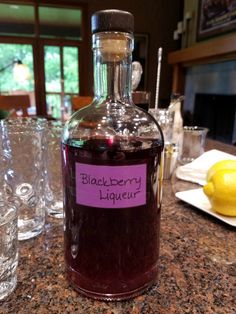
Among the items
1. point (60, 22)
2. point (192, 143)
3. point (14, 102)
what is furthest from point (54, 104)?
point (192, 143)

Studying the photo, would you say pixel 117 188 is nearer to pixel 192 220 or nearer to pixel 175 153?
pixel 192 220

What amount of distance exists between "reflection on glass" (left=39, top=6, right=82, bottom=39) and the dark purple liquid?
4127mm

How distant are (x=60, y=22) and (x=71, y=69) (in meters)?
0.67

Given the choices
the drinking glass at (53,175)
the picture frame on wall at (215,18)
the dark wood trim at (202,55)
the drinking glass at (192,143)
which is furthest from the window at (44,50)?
the drinking glass at (53,175)

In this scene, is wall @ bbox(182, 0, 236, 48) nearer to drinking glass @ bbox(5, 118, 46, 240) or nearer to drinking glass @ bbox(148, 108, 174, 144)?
drinking glass @ bbox(148, 108, 174, 144)

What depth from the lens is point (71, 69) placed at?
4.11 m

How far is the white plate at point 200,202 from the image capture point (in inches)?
18.5

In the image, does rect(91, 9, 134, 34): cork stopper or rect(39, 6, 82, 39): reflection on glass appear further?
rect(39, 6, 82, 39): reflection on glass

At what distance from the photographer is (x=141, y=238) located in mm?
300

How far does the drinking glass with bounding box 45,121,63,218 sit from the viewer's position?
0.51 meters

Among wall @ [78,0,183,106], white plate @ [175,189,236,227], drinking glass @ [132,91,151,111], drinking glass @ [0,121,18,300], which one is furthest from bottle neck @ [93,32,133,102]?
wall @ [78,0,183,106]

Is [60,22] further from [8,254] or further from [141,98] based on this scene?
[8,254]

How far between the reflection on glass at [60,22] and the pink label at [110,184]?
414 cm

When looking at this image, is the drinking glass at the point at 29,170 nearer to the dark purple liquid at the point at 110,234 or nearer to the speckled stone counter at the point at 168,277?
the speckled stone counter at the point at 168,277
